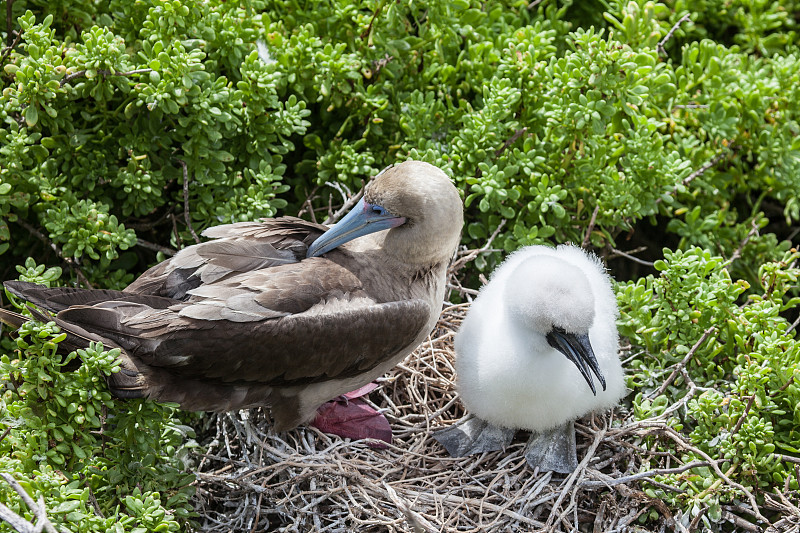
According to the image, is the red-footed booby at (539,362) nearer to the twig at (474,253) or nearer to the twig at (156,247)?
the twig at (474,253)

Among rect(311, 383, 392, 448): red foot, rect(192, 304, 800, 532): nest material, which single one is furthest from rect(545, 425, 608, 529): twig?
rect(311, 383, 392, 448): red foot

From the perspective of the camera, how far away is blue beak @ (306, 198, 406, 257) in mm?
3902

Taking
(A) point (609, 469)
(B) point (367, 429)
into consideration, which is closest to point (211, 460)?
(B) point (367, 429)

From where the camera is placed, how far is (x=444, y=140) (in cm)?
490

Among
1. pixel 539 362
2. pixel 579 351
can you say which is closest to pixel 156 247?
pixel 539 362

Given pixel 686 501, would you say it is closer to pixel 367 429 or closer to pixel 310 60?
pixel 367 429

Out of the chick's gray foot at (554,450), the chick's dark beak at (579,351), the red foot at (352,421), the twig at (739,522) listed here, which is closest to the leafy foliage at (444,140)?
the twig at (739,522)

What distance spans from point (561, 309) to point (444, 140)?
5.35ft

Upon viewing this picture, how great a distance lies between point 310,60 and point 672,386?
8.26ft

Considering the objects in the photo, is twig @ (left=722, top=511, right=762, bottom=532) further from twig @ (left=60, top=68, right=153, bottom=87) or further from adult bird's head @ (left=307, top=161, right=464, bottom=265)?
twig @ (left=60, top=68, right=153, bottom=87)

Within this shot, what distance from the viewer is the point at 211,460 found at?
4.10 m

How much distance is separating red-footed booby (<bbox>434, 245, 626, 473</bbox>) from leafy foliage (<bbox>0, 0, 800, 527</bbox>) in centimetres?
36

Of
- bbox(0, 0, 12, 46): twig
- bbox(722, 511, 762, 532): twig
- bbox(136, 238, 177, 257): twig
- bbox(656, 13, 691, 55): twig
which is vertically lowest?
bbox(722, 511, 762, 532): twig

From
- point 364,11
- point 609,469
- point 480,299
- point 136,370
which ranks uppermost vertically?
point 364,11
